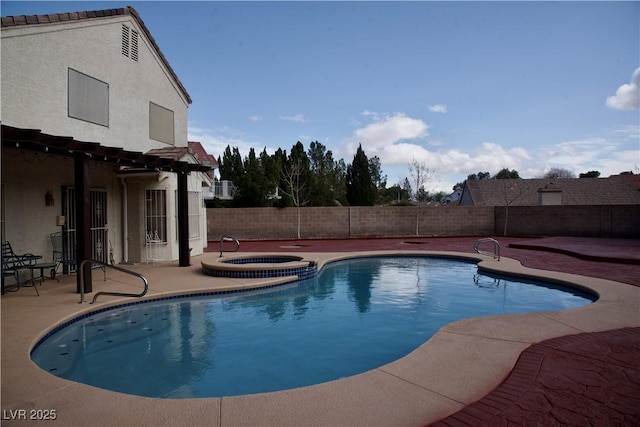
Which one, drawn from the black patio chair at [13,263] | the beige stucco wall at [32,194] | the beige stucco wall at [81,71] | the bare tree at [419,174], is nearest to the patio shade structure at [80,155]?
the black patio chair at [13,263]

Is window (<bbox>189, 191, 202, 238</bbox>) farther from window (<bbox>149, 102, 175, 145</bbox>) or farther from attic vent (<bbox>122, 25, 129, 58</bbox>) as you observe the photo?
attic vent (<bbox>122, 25, 129, 58</bbox>)

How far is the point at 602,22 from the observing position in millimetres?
10977

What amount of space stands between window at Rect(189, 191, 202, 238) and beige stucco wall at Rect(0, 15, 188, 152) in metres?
2.04

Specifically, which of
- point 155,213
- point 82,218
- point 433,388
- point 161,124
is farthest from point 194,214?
point 433,388

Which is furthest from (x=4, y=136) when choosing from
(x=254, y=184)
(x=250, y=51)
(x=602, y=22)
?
(x=254, y=184)

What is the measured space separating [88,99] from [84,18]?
2073mm

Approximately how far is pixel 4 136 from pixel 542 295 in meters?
10.8

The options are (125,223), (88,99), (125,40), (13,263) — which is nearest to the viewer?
(13,263)

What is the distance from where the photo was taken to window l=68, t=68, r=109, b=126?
9.76 m

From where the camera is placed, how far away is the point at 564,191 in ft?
115

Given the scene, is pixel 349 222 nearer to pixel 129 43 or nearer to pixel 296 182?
pixel 296 182

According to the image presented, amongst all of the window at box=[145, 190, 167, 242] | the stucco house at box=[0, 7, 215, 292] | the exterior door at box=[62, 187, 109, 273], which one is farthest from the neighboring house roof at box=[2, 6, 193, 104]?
the window at box=[145, 190, 167, 242]

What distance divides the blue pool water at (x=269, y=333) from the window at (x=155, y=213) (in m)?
4.63

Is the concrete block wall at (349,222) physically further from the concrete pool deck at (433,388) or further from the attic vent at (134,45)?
the concrete pool deck at (433,388)
